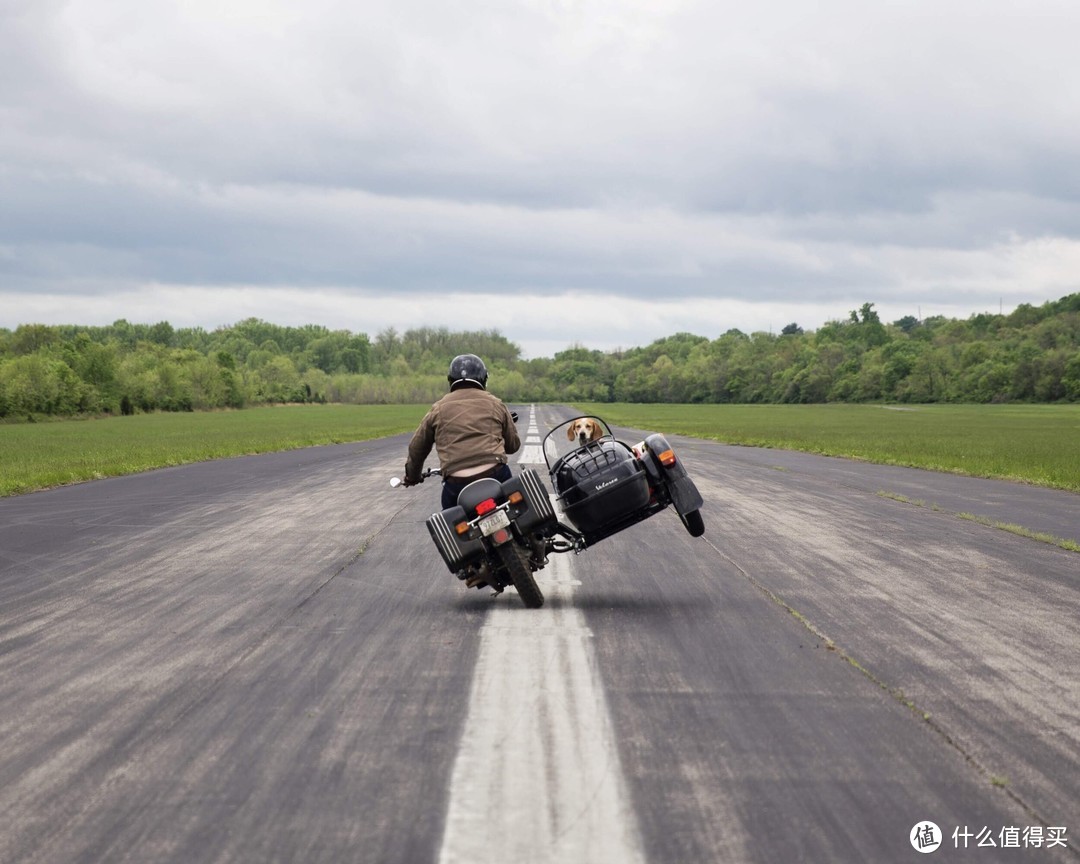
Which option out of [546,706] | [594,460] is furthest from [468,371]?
[546,706]

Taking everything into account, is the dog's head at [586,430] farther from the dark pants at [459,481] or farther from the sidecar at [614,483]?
the dark pants at [459,481]

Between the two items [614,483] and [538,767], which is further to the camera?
[614,483]

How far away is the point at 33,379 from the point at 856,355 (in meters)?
132

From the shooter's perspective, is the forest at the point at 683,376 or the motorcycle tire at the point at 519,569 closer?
the motorcycle tire at the point at 519,569

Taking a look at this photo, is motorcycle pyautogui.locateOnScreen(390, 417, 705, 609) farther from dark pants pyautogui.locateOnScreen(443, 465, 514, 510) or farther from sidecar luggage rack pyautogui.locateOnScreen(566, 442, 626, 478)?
dark pants pyautogui.locateOnScreen(443, 465, 514, 510)

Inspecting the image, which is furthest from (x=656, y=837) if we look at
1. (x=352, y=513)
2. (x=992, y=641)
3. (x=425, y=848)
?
(x=352, y=513)

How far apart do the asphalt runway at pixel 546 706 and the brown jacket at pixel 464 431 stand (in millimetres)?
1056

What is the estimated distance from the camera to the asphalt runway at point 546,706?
348 cm

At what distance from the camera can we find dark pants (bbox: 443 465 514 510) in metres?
7.48

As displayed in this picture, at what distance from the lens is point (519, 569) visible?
701 centimetres

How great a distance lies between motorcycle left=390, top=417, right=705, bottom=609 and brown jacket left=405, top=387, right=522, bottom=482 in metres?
0.23

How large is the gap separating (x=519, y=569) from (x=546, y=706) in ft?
7.18

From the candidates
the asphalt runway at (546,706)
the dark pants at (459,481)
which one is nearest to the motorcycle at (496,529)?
the dark pants at (459,481)

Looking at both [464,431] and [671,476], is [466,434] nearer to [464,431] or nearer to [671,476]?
[464,431]
